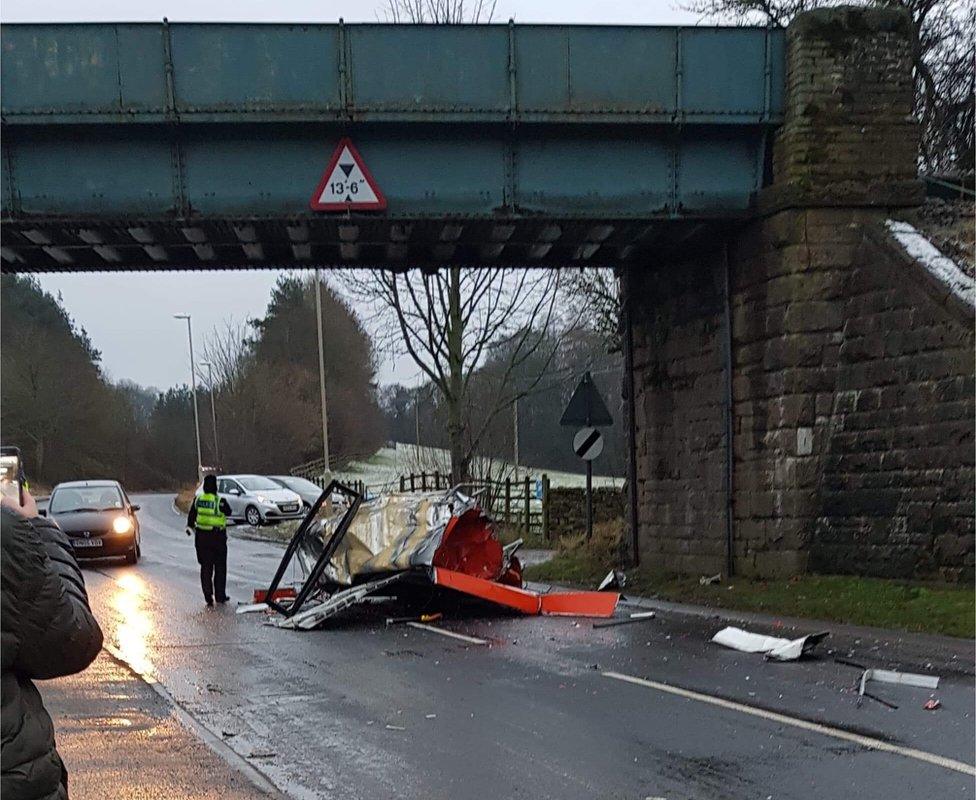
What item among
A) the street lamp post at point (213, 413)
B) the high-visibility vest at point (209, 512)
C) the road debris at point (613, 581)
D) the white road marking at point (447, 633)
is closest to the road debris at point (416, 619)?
the white road marking at point (447, 633)

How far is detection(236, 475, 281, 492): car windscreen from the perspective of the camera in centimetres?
3212

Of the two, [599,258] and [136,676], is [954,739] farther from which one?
[599,258]

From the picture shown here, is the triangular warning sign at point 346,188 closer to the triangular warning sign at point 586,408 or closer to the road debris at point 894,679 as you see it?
the triangular warning sign at point 586,408

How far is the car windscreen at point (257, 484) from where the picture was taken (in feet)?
105

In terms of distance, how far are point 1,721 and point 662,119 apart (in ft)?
36.4

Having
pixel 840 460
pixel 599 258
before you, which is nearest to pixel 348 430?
pixel 599 258

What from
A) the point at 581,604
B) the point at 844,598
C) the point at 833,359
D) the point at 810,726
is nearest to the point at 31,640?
the point at 810,726

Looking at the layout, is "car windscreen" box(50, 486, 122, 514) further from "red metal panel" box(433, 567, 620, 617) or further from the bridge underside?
"red metal panel" box(433, 567, 620, 617)

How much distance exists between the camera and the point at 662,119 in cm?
1224

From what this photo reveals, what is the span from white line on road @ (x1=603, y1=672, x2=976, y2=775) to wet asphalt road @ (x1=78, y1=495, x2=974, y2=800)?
3.1 inches

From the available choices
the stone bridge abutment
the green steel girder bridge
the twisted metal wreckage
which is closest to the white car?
the twisted metal wreckage

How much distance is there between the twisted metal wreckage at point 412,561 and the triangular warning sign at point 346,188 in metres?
3.31

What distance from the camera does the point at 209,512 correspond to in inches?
563

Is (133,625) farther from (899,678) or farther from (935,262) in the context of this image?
(935,262)
